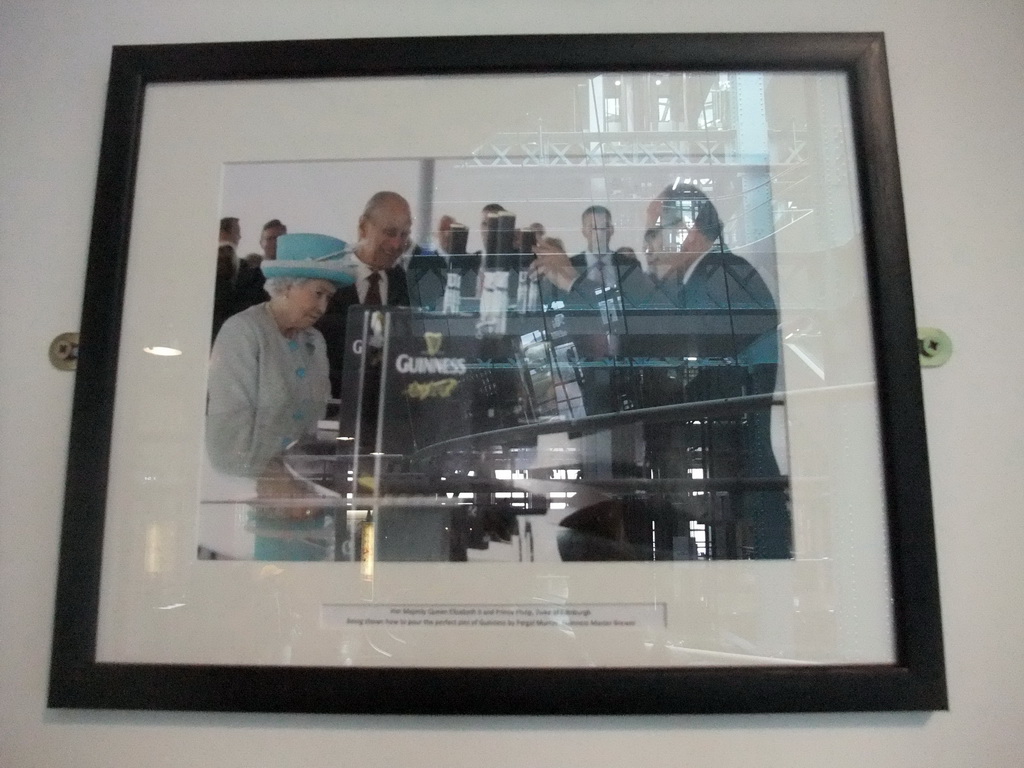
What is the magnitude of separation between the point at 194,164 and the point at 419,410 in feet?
1.02

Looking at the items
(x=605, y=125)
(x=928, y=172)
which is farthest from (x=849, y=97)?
(x=605, y=125)

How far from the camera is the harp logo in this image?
62cm

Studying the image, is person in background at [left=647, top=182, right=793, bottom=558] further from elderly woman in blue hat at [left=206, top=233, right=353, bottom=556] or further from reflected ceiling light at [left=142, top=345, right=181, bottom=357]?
reflected ceiling light at [left=142, top=345, right=181, bottom=357]

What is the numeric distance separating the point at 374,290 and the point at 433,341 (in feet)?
0.22

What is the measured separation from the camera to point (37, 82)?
697 millimetres

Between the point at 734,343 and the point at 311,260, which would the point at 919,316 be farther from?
the point at 311,260

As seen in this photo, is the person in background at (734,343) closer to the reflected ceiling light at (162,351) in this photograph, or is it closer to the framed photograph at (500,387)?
the framed photograph at (500,387)

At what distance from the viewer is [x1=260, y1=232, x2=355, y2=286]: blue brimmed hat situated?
2.06ft

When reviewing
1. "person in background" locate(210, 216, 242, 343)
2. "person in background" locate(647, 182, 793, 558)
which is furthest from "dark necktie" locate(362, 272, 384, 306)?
"person in background" locate(647, 182, 793, 558)

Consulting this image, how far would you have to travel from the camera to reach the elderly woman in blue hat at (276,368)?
0.61m

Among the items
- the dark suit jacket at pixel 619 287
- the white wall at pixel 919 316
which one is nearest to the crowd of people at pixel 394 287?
the dark suit jacket at pixel 619 287

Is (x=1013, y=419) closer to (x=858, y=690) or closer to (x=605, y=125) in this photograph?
(x=858, y=690)

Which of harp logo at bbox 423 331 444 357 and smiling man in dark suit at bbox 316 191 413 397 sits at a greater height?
smiling man in dark suit at bbox 316 191 413 397

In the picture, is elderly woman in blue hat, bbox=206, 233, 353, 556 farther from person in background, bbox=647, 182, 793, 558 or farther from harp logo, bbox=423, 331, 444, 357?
person in background, bbox=647, 182, 793, 558
